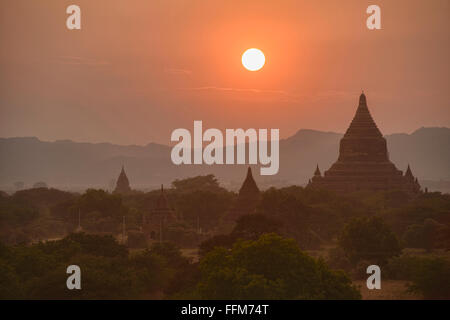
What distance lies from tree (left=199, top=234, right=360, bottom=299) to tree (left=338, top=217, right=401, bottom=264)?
53.5 ft

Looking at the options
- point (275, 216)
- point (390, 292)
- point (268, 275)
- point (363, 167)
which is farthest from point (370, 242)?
point (363, 167)

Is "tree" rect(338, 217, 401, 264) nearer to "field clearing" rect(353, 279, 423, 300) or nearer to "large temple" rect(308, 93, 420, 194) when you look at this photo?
"field clearing" rect(353, 279, 423, 300)

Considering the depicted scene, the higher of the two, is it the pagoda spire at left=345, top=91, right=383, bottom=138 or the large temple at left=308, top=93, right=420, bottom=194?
the pagoda spire at left=345, top=91, right=383, bottom=138

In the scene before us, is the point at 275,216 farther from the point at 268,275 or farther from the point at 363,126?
the point at 363,126

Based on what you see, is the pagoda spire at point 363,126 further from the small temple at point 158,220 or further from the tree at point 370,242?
the tree at point 370,242

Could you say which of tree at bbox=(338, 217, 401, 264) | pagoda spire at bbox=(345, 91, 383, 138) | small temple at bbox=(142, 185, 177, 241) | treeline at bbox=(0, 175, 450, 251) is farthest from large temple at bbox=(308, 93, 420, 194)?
tree at bbox=(338, 217, 401, 264)

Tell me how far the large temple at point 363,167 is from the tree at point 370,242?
162ft

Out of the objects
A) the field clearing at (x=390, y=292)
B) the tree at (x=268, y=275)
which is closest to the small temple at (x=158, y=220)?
the field clearing at (x=390, y=292)

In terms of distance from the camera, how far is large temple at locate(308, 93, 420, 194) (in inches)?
4321

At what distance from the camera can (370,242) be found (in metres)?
58.1

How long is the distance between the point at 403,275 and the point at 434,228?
1538cm

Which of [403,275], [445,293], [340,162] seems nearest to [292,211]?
[403,275]

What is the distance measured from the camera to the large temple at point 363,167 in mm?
109750
